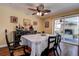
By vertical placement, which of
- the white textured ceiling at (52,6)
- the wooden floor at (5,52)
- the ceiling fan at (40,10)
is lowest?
the wooden floor at (5,52)

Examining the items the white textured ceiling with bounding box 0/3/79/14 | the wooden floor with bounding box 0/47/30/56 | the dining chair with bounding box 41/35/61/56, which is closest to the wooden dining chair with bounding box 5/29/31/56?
the wooden floor with bounding box 0/47/30/56

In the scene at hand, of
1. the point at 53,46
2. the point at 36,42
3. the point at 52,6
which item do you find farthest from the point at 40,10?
the point at 53,46

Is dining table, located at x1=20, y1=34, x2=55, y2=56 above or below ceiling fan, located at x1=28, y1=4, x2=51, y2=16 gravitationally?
below

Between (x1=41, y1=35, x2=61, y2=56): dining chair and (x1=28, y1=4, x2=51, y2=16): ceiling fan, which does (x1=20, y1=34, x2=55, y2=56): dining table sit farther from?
(x1=28, y1=4, x2=51, y2=16): ceiling fan

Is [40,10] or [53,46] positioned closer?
[40,10]

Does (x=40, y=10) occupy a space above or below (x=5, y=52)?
above

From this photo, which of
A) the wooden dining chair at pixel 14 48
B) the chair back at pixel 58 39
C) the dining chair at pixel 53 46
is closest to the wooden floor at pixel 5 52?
the wooden dining chair at pixel 14 48

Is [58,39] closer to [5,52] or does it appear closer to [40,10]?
[40,10]

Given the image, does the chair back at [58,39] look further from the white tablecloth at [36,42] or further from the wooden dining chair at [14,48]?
the wooden dining chair at [14,48]

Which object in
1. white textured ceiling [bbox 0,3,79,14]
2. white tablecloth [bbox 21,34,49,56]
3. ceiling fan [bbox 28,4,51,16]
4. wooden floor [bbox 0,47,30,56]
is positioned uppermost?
white textured ceiling [bbox 0,3,79,14]

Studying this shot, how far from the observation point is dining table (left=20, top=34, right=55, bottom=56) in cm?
153

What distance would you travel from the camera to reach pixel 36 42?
1518mm

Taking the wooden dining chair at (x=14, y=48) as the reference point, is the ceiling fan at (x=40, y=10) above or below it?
above

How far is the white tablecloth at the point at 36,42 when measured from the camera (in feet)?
5.02
